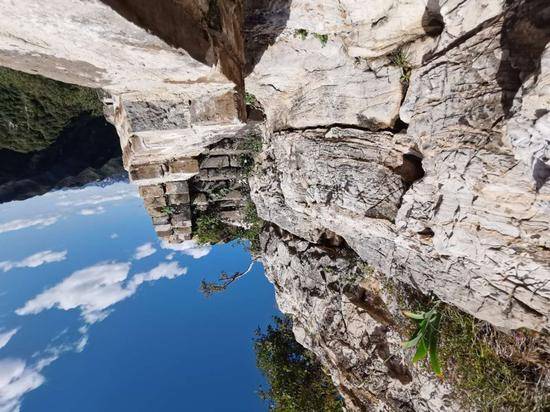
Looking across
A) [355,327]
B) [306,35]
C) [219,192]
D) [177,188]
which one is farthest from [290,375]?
[306,35]

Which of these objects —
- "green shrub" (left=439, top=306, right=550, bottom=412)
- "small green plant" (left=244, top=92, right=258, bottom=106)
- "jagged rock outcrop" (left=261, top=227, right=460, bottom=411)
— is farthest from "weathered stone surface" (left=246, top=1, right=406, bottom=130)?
"green shrub" (left=439, top=306, right=550, bottom=412)

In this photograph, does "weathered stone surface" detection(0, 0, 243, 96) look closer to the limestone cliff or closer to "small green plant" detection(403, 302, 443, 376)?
the limestone cliff

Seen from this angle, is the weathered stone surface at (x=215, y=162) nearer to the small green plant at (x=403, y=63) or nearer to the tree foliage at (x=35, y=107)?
the small green plant at (x=403, y=63)

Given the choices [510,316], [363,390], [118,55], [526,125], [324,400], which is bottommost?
[324,400]

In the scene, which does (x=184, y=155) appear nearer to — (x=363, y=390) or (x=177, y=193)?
(x=177, y=193)

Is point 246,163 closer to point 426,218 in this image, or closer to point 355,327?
point 355,327

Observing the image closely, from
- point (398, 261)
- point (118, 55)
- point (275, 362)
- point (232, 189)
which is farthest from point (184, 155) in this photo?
point (275, 362)

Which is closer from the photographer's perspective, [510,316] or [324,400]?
[510,316]

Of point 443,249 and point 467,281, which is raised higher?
point 443,249
